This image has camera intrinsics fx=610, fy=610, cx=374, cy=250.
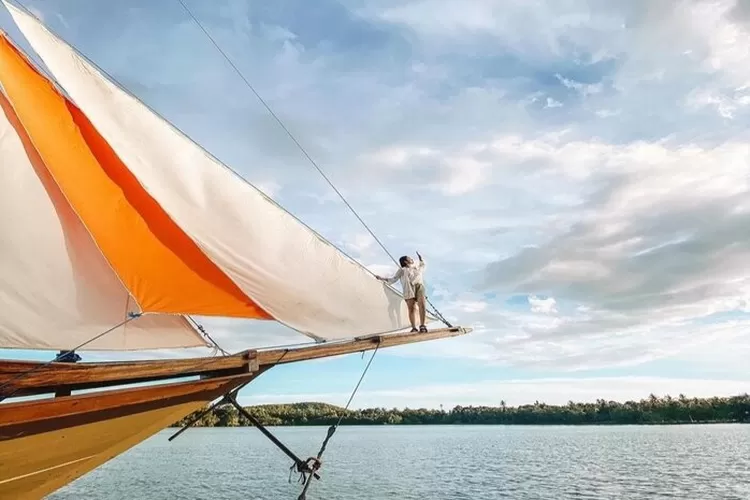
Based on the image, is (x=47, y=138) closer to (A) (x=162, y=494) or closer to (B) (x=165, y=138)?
(B) (x=165, y=138)

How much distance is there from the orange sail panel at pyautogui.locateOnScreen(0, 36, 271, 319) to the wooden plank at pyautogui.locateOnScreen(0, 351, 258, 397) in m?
0.76

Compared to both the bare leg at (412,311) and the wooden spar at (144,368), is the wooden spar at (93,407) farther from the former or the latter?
A: the bare leg at (412,311)

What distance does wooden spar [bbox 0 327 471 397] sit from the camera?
24.0ft

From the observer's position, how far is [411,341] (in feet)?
36.0

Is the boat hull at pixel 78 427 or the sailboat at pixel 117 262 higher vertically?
the sailboat at pixel 117 262

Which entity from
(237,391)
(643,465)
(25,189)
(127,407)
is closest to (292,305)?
(237,391)

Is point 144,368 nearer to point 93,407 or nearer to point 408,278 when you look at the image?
point 93,407

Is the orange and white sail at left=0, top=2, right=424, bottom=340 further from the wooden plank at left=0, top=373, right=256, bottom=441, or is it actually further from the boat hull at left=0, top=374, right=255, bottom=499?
the boat hull at left=0, top=374, right=255, bottom=499

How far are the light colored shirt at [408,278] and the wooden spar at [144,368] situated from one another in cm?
85

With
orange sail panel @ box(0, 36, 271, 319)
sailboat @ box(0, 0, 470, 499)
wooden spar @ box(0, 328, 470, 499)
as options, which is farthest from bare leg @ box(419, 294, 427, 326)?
orange sail panel @ box(0, 36, 271, 319)

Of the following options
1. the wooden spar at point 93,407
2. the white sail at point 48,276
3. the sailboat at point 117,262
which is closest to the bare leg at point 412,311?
the wooden spar at point 93,407

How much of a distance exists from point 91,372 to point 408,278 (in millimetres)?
5514

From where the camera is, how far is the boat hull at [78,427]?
754 centimetres

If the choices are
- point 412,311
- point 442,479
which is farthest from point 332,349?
point 442,479
